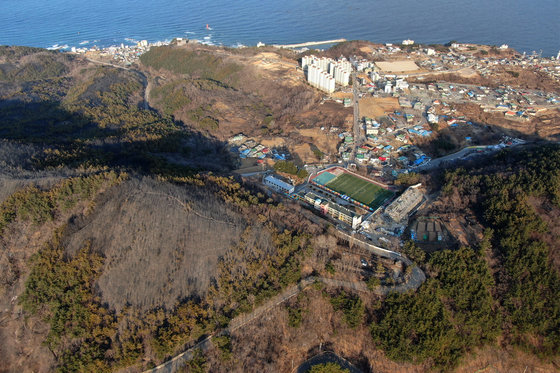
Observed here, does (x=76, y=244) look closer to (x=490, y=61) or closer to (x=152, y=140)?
(x=152, y=140)

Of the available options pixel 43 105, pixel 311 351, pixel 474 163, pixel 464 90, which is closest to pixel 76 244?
pixel 311 351

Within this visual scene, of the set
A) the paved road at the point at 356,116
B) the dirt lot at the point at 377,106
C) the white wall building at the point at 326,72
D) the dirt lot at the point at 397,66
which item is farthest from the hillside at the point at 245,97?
the dirt lot at the point at 397,66

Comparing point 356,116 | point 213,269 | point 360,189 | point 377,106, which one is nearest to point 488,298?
point 360,189

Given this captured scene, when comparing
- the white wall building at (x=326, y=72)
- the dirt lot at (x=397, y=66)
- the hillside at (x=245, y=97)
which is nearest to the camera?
the hillside at (x=245, y=97)

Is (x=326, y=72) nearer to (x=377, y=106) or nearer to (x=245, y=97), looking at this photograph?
(x=377, y=106)

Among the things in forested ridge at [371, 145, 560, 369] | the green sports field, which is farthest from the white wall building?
forested ridge at [371, 145, 560, 369]

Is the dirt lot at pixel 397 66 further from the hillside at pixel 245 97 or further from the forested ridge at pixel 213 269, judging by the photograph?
the forested ridge at pixel 213 269

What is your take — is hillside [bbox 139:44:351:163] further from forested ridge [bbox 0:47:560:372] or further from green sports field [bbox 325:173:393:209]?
forested ridge [bbox 0:47:560:372]

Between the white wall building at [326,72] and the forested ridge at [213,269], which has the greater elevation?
the white wall building at [326,72]
